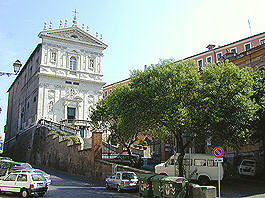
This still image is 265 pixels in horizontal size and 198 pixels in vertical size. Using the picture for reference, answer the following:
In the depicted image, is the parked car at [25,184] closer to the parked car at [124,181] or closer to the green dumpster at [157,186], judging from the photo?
the parked car at [124,181]

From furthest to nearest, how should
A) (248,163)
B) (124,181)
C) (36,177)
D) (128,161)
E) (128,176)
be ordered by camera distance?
(128,161)
(248,163)
(128,176)
(124,181)
(36,177)

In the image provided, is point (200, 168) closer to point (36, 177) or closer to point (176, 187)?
point (176, 187)

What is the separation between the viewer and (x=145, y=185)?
58.7ft

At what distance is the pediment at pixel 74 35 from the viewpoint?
49531 mm

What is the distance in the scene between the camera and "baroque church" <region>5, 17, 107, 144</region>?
47969mm

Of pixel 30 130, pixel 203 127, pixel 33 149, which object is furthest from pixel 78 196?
pixel 30 130

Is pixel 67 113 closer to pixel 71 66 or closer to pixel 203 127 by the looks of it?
pixel 71 66

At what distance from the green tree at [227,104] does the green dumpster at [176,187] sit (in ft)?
15.5

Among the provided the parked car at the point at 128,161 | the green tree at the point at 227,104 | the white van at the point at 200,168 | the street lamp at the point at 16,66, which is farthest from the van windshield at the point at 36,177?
the parked car at the point at 128,161

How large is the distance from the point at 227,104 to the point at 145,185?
7026 mm

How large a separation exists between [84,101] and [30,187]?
115 ft

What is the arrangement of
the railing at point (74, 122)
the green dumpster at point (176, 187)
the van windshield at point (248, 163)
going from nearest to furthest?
the green dumpster at point (176, 187) < the van windshield at point (248, 163) < the railing at point (74, 122)

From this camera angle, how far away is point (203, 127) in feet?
64.7

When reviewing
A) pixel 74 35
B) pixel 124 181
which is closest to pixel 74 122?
pixel 74 35
